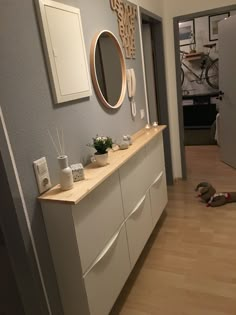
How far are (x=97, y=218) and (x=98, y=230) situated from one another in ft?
0.22

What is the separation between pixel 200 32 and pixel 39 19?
456cm

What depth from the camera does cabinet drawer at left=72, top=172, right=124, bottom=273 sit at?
1.29 metres

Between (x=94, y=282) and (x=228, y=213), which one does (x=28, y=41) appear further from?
(x=228, y=213)

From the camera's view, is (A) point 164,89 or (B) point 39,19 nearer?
(B) point 39,19

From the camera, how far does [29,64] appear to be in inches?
48.9

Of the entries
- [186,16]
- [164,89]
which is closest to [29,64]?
[164,89]

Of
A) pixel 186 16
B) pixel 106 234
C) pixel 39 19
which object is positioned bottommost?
pixel 106 234

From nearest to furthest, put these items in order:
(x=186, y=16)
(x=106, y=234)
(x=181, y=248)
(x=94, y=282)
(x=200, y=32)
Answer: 1. (x=94, y=282)
2. (x=106, y=234)
3. (x=181, y=248)
4. (x=186, y=16)
5. (x=200, y=32)

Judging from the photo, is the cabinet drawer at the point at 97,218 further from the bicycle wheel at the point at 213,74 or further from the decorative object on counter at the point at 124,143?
the bicycle wheel at the point at 213,74

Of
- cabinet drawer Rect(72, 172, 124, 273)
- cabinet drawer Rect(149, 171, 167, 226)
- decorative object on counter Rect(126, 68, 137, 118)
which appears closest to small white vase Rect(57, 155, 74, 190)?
cabinet drawer Rect(72, 172, 124, 273)

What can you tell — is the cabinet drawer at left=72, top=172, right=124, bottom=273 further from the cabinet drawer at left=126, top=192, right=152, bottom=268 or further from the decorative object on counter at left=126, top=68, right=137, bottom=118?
the decorative object on counter at left=126, top=68, right=137, bottom=118

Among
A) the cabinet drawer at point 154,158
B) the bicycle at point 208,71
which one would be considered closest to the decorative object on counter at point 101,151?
the cabinet drawer at point 154,158

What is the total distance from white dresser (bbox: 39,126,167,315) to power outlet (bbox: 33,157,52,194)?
0.14 feet

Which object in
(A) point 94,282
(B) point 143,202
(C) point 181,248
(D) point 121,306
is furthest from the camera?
(C) point 181,248
